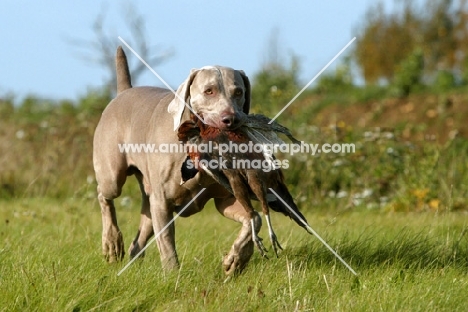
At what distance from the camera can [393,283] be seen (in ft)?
15.3

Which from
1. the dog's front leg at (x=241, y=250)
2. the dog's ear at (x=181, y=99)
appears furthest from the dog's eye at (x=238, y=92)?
the dog's front leg at (x=241, y=250)

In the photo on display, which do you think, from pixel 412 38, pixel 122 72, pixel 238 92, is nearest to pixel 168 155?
pixel 238 92

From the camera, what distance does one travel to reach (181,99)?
4926mm

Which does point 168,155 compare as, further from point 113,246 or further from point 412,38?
point 412,38

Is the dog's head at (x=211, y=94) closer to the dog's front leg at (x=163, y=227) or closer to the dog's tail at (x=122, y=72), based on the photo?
the dog's front leg at (x=163, y=227)

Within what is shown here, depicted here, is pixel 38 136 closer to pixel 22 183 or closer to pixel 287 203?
pixel 22 183

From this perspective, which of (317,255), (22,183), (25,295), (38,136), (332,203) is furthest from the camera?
(38,136)

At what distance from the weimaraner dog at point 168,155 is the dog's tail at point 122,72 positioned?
0.41 metres

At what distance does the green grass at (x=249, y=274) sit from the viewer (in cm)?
410

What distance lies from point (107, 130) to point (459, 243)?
8.92 ft

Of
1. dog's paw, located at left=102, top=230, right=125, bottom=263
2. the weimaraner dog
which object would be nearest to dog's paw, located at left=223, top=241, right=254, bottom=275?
the weimaraner dog

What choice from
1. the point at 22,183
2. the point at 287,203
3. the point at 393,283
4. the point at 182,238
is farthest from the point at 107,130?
the point at 22,183

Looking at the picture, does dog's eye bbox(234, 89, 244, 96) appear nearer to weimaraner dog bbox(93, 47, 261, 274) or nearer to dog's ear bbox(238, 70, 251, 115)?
weimaraner dog bbox(93, 47, 261, 274)

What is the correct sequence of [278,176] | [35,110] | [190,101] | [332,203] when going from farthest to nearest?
[35,110], [332,203], [190,101], [278,176]
